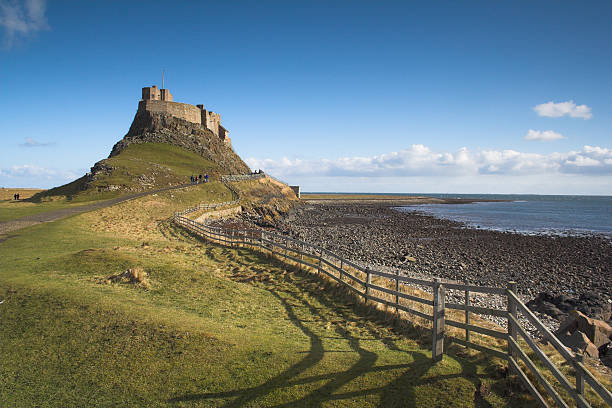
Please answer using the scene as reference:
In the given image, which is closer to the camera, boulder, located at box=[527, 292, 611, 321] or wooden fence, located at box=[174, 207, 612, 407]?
wooden fence, located at box=[174, 207, 612, 407]

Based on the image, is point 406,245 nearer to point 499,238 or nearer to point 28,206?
point 499,238

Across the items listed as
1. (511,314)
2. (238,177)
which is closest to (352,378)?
(511,314)

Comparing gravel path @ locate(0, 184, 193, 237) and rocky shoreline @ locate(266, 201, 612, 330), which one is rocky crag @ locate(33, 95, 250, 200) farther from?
rocky shoreline @ locate(266, 201, 612, 330)

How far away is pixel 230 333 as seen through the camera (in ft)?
33.4

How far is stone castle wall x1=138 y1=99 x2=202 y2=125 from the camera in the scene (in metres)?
101

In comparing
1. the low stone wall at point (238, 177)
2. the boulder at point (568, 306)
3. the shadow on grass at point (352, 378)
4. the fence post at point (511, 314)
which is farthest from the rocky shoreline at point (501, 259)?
the low stone wall at point (238, 177)

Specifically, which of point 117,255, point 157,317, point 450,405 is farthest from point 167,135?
point 450,405

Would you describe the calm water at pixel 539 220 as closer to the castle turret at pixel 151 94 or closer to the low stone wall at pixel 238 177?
the low stone wall at pixel 238 177

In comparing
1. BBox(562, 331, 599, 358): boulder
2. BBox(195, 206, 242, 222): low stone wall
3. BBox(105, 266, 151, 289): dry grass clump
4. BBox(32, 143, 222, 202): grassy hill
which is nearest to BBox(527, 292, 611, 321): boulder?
BBox(562, 331, 599, 358): boulder

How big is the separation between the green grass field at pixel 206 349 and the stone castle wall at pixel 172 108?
9292 centimetres

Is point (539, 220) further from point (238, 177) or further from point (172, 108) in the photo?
point (172, 108)

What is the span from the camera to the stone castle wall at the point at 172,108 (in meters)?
101

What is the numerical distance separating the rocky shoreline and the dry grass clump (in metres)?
16.3

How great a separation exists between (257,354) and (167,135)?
97757 millimetres
